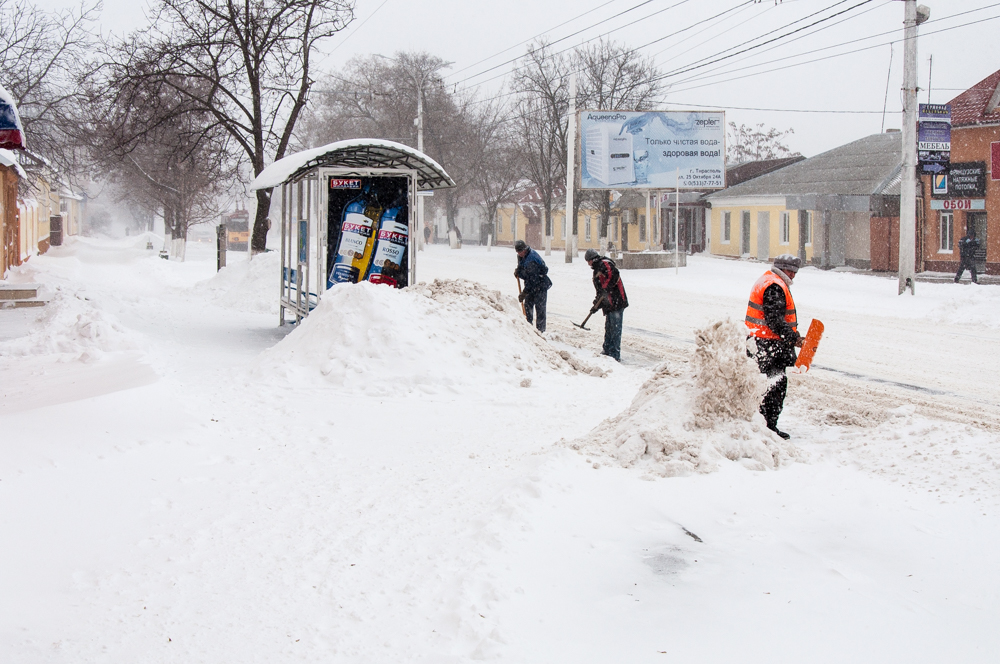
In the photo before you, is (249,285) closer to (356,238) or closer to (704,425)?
(356,238)

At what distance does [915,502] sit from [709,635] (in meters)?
2.21

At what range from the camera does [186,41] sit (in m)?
23.0

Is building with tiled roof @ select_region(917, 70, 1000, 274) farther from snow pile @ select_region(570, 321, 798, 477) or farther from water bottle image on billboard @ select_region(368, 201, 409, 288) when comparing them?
snow pile @ select_region(570, 321, 798, 477)

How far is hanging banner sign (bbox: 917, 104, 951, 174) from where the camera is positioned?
69.4 feet

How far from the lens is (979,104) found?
2859 cm

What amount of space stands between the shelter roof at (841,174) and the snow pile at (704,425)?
29118 mm

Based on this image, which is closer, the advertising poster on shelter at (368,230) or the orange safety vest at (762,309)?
the orange safety vest at (762,309)

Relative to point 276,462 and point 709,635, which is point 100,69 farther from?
point 709,635

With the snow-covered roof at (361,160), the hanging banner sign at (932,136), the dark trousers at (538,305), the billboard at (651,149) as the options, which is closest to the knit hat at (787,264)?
the dark trousers at (538,305)

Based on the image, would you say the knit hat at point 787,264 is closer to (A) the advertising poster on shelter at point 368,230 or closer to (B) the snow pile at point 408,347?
(B) the snow pile at point 408,347

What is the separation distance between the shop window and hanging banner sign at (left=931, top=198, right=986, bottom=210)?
2.33 ft

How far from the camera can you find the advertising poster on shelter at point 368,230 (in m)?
13.0

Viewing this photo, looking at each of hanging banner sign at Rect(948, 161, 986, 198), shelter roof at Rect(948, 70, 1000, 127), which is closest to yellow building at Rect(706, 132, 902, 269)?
hanging banner sign at Rect(948, 161, 986, 198)

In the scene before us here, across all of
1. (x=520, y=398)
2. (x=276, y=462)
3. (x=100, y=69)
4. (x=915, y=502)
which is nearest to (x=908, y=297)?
(x=520, y=398)
